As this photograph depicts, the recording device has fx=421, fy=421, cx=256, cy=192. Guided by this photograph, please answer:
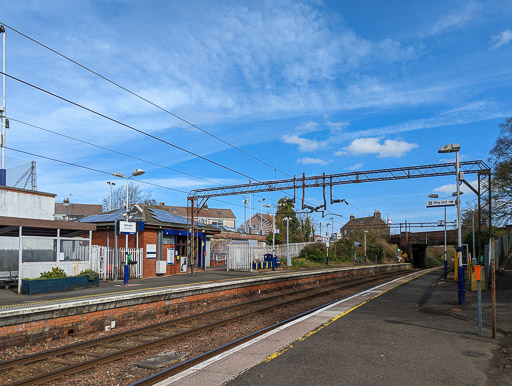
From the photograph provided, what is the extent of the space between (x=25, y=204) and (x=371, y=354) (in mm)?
20651

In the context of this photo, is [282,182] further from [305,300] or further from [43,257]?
[43,257]

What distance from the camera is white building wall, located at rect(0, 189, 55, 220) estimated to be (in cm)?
2141

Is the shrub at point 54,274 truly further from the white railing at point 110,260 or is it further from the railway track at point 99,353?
the railway track at point 99,353

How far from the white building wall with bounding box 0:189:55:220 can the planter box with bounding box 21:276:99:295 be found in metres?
7.64

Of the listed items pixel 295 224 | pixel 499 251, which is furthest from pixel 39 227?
pixel 295 224

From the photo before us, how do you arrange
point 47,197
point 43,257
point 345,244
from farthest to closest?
point 345,244 < point 47,197 < point 43,257

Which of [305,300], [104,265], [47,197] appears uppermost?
[47,197]

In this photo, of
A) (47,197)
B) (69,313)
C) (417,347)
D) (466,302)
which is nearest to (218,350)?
(417,347)

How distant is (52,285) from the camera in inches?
604

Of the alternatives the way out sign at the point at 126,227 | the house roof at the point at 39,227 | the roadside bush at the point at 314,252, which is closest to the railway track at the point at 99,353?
the house roof at the point at 39,227

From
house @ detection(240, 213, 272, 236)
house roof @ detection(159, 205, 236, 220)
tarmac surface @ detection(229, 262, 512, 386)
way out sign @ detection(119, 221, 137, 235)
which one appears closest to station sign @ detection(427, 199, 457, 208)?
tarmac surface @ detection(229, 262, 512, 386)

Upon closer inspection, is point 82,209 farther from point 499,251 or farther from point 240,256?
point 499,251

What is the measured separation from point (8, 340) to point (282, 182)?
2267 centimetres

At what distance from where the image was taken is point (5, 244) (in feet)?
69.2
